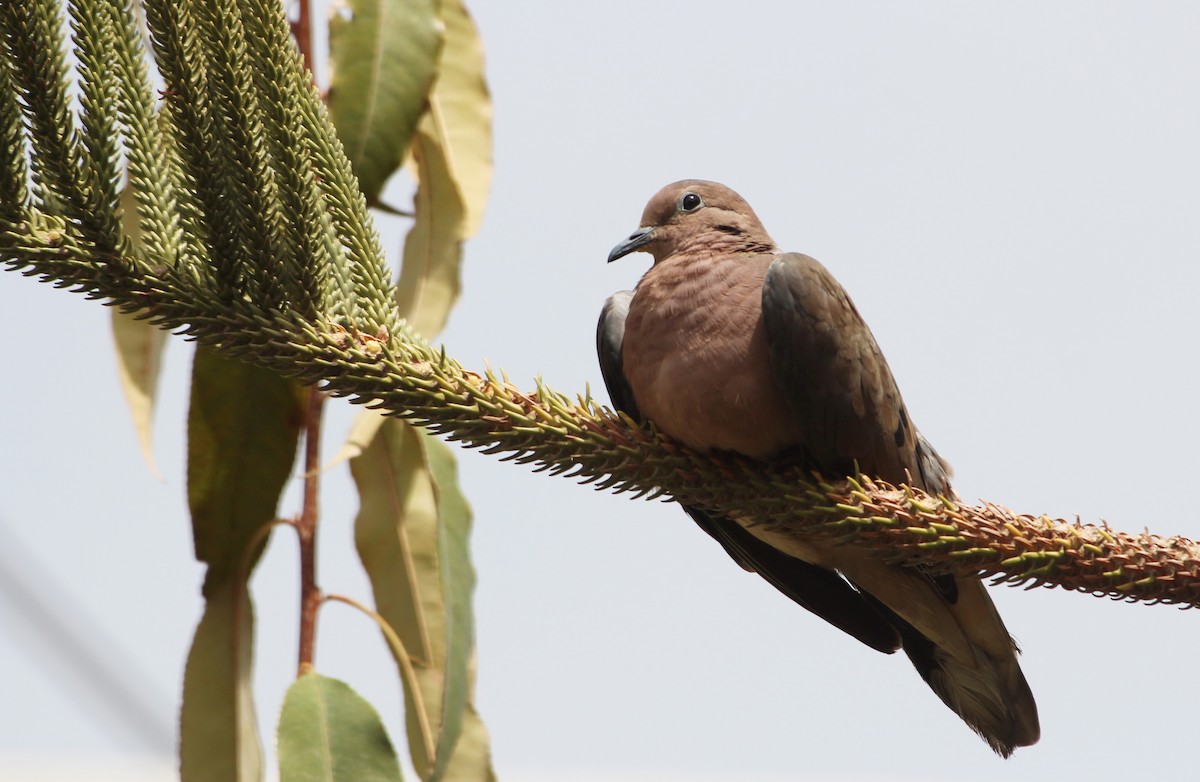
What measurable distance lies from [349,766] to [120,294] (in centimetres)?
161

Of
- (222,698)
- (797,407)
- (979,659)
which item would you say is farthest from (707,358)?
(222,698)

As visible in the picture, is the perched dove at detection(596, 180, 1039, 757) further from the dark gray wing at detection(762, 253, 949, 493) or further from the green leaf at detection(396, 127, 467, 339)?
the green leaf at detection(396, 127, 467, 339)

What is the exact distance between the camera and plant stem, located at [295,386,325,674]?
311cm

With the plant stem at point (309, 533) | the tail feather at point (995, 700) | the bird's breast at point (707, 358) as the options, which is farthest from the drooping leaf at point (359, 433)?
the tail feather at point (995, 700)

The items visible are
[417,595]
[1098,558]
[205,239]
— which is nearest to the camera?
[205,239]


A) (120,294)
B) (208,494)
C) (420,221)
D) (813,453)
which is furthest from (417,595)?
(120,294)

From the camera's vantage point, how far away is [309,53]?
143 inches

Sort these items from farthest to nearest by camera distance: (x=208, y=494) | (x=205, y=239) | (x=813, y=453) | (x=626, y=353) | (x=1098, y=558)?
(x=208, y=494) < (x=626, y=353) < (x=813, y=453) < (x=1098, y=558) < (x=205, y=239)

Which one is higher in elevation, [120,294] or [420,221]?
[420,221]

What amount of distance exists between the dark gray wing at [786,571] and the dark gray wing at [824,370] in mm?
520

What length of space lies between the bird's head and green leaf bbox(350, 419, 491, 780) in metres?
0.86

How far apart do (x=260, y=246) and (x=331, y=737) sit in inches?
64.4

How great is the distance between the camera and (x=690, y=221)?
3.37 metres

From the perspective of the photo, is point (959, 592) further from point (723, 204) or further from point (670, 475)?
point (723, 204)
